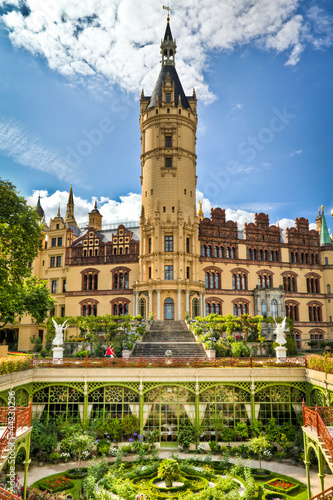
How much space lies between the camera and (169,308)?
46.6 metres

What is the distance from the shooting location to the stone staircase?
3356 cm

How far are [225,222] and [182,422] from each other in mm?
32281

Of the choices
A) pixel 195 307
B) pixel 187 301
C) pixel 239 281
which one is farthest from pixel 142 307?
pixel 239 281

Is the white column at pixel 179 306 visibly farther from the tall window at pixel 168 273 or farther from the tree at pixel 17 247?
the tree at pixel 17 247

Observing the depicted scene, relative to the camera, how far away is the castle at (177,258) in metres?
48.0

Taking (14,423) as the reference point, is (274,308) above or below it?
above

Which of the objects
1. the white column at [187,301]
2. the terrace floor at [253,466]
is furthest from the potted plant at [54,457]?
the white column at [187,301]

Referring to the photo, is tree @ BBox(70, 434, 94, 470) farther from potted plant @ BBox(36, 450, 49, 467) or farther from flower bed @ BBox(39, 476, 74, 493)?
potted plant @ BBox(36, 450, 49, 467)

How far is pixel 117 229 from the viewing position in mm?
53000

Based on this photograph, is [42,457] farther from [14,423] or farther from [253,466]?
[253,466]

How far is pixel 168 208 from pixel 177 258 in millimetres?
5861

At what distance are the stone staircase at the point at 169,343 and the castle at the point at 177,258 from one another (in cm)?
348

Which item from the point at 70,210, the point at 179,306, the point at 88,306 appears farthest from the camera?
the point at 70,210

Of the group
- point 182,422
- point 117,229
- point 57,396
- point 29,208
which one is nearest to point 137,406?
point 182,422
